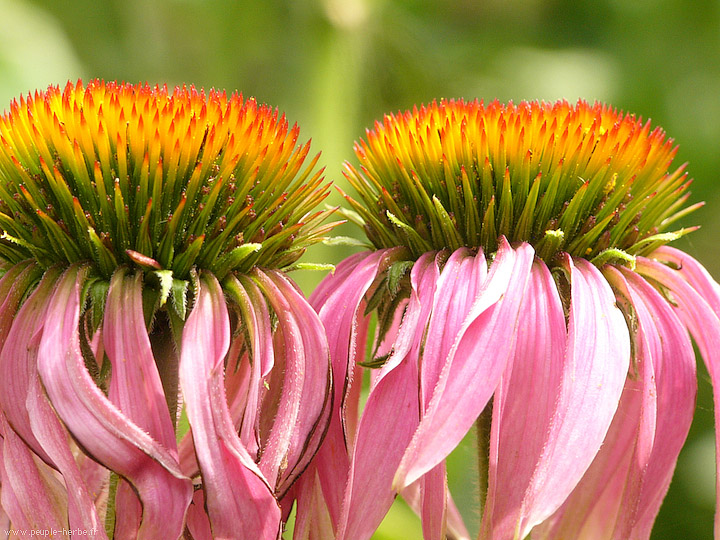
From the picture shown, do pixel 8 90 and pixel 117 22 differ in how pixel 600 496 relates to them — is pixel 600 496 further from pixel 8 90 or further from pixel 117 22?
pixel 117 22

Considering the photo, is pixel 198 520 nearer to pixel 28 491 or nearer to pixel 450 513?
pixel 28 491

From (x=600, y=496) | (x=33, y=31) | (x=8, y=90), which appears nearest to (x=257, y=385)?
(x=600, y=496)

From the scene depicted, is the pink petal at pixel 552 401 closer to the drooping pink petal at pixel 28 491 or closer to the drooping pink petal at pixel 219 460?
the drooping pink petal at pixel 219 460

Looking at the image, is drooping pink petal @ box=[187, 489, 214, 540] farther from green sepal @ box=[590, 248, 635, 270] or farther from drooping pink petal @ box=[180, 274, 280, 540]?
green sepal @ box=[590, 248, 635, 270]

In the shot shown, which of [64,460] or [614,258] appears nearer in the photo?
[64,460]

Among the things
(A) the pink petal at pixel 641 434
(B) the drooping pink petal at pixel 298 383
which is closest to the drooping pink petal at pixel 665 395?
(A) the pink petal at pixel 641 434

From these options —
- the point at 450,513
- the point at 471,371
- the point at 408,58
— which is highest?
the point at 408,58

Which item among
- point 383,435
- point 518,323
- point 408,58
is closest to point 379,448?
point 383,435

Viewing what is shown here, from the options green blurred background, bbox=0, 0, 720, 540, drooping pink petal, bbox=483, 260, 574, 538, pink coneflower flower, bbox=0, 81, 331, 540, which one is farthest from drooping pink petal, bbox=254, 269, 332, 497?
green blurred background, bbox=0, 0, 720, 540
